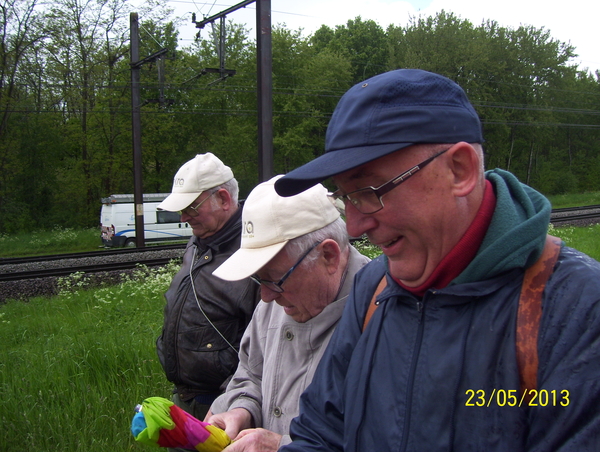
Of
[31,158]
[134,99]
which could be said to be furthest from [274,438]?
[31,158]

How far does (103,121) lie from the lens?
3231 cm

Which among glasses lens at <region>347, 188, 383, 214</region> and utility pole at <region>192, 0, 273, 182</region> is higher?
utility pole at <region>192, 0, 273, 182</region>

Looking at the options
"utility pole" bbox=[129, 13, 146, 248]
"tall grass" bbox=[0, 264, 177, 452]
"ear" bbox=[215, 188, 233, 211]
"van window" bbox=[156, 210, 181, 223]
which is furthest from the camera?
"van window" bbox=[156, 210, 181, 223]

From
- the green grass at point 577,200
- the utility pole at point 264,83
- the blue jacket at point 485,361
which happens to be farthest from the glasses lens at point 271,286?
the green grass at point 577,200

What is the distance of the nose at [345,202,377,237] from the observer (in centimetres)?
146

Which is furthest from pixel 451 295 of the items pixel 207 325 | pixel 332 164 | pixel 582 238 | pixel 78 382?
pixel 582 238

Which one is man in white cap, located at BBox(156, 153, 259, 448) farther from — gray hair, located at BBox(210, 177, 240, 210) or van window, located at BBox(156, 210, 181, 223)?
van window, located at BBox(156, 210, 181, 223)

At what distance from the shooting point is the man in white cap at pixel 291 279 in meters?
2.22

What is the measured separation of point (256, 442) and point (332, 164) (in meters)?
1.31

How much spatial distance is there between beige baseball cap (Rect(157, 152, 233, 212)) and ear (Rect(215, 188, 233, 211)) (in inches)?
2.4

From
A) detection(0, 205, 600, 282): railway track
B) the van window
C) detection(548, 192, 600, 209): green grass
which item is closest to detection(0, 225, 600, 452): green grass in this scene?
detection(0, 205, 600, 282): railway track

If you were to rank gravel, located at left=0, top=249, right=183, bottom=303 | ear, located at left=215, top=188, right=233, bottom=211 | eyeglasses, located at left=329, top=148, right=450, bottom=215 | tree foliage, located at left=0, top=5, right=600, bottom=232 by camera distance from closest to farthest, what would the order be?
1. eyeglasses, located at left=329, top=148, right=450, bottom=215
2. ear, located at left=215, top=188, right=233, bottom=211
3. gravel, located at left=0, top=249, right=183, bottom=303
4. tree foliage, located at left=0, top=5, right=600, bottom=232

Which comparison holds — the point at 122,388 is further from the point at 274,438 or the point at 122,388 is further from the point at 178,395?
the point at 274,438

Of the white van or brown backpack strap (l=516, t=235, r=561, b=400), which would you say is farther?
the white van
